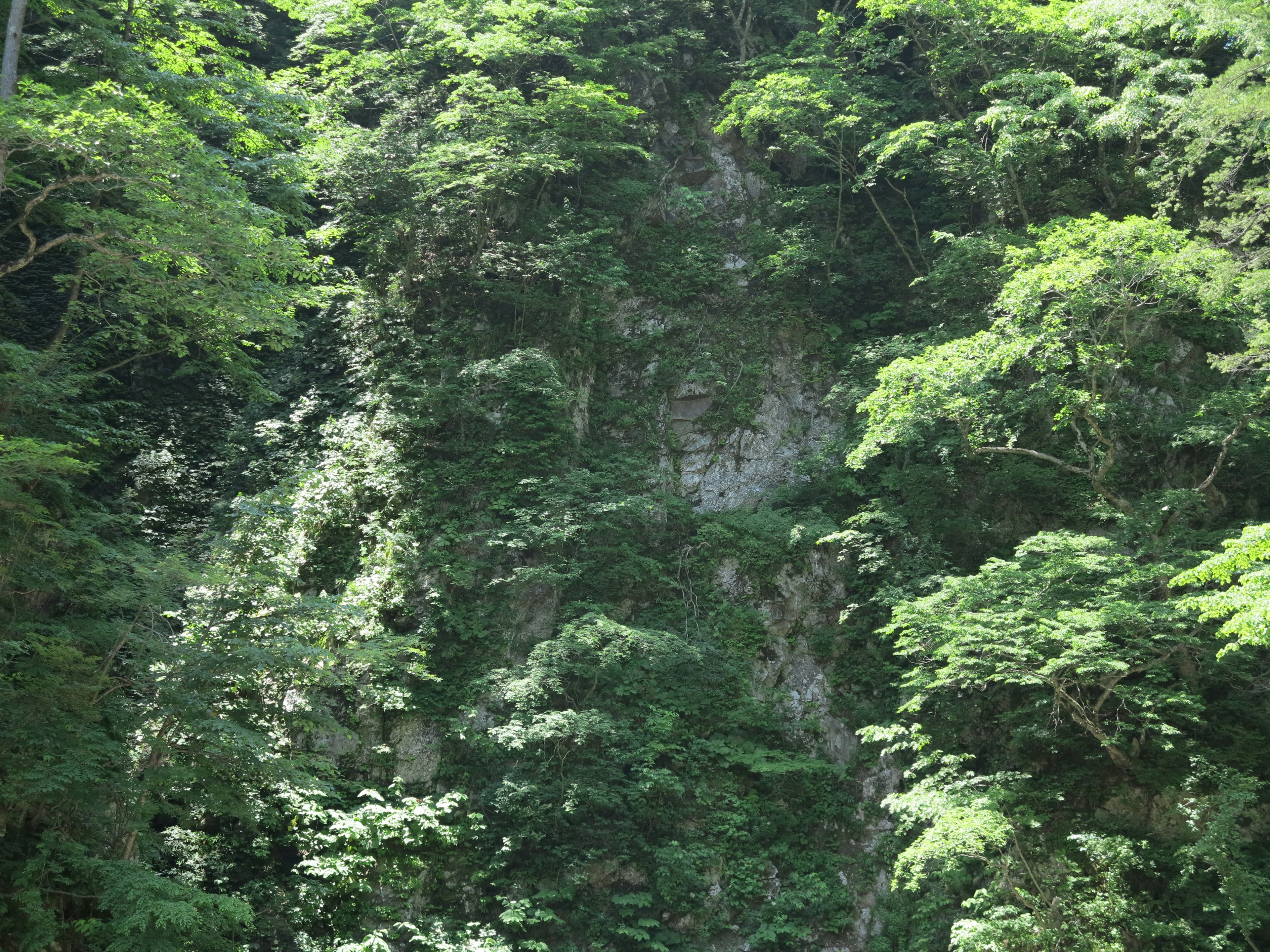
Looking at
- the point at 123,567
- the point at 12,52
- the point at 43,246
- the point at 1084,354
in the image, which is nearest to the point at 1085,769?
the point at 1084,354

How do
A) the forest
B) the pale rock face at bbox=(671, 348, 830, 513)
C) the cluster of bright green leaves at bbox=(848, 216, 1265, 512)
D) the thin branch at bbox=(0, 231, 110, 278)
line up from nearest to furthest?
the forest → the thin branch at bbox=(0, 231, 110, 278) → the cluster of bright green leaves at bbox=(848, 216, 1265, 512) → the pale rock face at bbox=(671, 348, 830, 513)

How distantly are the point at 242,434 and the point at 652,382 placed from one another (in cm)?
597

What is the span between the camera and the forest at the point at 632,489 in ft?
23.9

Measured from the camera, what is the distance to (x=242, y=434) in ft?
38.5

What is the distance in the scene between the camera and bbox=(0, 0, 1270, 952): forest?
7270 mm

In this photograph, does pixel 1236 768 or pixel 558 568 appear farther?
pixel 558 568

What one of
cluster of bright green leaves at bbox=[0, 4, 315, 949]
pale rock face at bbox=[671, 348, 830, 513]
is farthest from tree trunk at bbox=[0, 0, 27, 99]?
pale rock face at bbox=[671, 348, 830, 513]

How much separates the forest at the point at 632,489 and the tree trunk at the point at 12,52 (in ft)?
0.15

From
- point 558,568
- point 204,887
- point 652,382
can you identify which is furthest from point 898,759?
point 204,887

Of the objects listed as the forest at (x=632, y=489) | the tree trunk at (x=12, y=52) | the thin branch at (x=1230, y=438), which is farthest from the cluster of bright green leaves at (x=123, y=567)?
the thin branch at (x=1230, y=438)

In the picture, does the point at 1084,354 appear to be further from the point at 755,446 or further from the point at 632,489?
the point at 632,489

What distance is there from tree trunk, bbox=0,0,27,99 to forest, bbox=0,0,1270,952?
5 centimetres

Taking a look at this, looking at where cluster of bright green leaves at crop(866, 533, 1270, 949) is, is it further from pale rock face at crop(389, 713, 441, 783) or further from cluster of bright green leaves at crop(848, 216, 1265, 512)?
pale rock face at crop(389, 713, 441, 783)

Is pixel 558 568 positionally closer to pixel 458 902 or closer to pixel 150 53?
pixel 458 902
